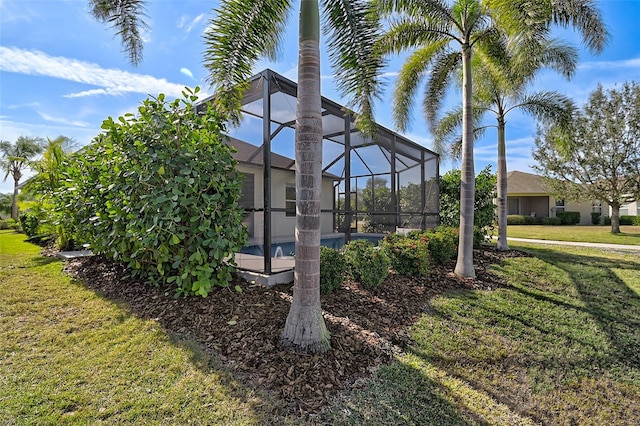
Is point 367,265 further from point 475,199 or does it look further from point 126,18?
point 475,199

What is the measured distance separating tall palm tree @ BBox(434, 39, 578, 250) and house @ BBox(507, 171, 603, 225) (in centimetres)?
2125

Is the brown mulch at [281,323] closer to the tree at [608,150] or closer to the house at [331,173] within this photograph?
the house at [331,173]

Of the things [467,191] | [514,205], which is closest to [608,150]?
[514,205]

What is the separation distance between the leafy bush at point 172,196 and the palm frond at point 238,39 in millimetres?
539

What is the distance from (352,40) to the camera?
4230mm

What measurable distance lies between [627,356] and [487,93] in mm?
9737

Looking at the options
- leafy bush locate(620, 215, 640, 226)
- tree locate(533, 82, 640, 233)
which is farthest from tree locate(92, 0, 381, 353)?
leafy bush locate(620, 215, 640, 226)

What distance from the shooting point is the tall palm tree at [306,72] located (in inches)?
134

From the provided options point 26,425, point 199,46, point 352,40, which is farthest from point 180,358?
point 352,40

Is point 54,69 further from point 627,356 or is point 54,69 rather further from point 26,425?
point 627,356

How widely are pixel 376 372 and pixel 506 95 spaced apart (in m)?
10.9

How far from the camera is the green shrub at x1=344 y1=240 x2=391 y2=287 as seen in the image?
554 centimetres

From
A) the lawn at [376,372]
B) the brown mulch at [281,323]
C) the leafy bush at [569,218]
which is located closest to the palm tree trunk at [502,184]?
the brown mulch at [281,323]

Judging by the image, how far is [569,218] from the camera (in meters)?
26.7
